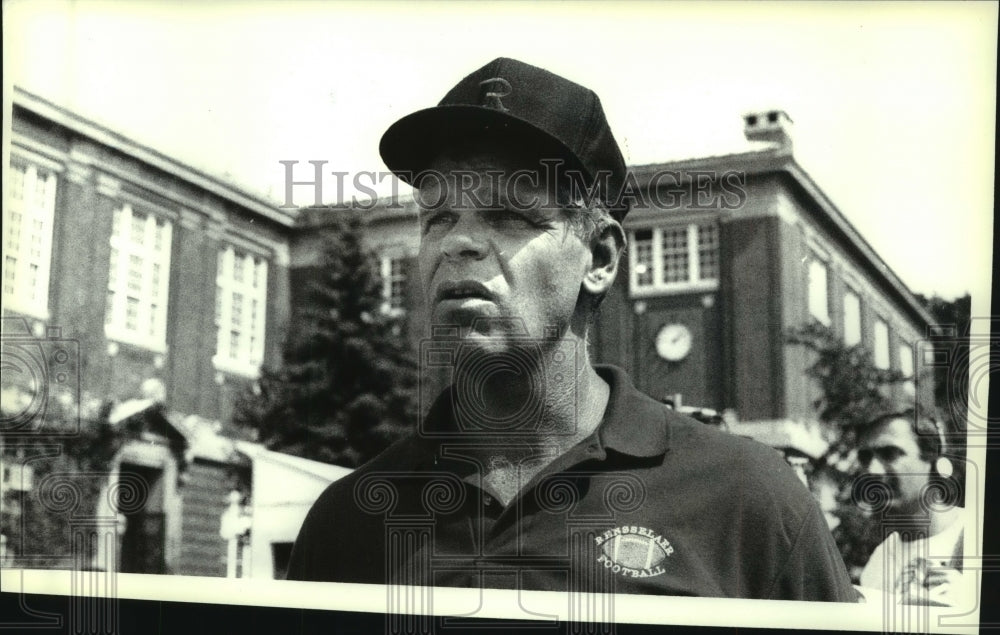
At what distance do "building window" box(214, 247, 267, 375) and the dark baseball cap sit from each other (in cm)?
92

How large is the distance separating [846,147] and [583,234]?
1049 mm

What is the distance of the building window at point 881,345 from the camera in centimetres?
479

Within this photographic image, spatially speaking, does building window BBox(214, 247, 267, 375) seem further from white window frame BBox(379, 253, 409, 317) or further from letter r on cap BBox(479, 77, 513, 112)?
letter r on cap BBox(479, 77, 513, 112)

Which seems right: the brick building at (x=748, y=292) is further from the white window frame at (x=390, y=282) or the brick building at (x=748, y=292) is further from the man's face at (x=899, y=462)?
the white window frame at (x=390, y=282)

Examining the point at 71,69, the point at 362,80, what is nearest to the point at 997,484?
the point at 362,80

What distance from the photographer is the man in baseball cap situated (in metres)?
4.71

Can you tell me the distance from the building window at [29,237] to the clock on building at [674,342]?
2683 millimetres

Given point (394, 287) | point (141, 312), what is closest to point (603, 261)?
point (394, 287)

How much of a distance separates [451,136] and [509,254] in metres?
0.53

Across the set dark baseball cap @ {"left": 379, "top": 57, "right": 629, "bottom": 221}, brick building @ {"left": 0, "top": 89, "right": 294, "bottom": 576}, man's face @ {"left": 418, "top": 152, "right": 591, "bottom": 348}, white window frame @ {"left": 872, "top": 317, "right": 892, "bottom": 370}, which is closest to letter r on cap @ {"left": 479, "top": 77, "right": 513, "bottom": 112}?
dark baseball cap @ {"left": 379, "top": 57, "right": 629, "bottom": 221}

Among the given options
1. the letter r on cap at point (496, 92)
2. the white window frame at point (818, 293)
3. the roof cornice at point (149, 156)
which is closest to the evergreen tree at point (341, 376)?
the roof cornice at point (149, 156)

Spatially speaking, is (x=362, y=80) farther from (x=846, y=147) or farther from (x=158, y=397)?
(x=846, y=147)

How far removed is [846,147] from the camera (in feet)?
15.9

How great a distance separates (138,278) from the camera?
18.1 ft
